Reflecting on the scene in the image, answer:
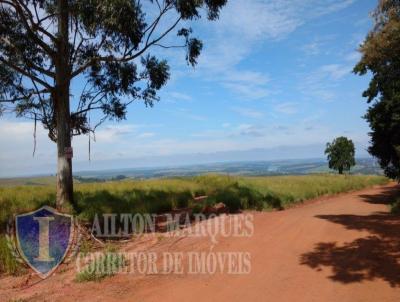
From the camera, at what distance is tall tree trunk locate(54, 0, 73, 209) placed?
11.7m

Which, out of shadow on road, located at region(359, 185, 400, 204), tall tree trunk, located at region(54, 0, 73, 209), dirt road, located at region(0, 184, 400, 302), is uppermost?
tall tree trunk, located at region(54, 0, 73, 209)

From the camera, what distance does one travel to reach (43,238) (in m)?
9.81

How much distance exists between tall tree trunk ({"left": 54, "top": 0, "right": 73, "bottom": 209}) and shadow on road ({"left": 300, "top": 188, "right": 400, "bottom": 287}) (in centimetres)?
717

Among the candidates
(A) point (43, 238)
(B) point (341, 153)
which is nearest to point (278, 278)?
(A) point (43, 238)

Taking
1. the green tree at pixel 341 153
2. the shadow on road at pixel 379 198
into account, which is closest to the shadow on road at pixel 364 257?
the shadow on road at pixel 379 198

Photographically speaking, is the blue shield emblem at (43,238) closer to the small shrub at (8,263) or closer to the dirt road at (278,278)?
the small shrub at (8,263)

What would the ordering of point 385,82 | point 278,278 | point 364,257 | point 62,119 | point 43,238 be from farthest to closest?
point 385,82 < point 62,119 < point 43,238 < point 364,257 < point 278,278

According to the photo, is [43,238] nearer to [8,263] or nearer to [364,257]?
[8,263]

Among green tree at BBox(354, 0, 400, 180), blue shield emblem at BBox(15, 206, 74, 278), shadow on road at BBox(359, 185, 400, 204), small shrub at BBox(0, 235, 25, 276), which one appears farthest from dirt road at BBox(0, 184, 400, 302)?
shadow on road at BBox(359, 185, 400, 204)

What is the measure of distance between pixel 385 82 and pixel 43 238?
62.5 feet

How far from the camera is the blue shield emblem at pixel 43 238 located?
345 inches

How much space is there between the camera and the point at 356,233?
9.27 metres

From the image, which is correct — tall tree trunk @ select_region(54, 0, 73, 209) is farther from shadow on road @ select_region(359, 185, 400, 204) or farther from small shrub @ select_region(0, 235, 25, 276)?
shadow on road @ select_region(359, 185, 400, 204)

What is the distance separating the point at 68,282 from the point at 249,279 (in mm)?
3322
